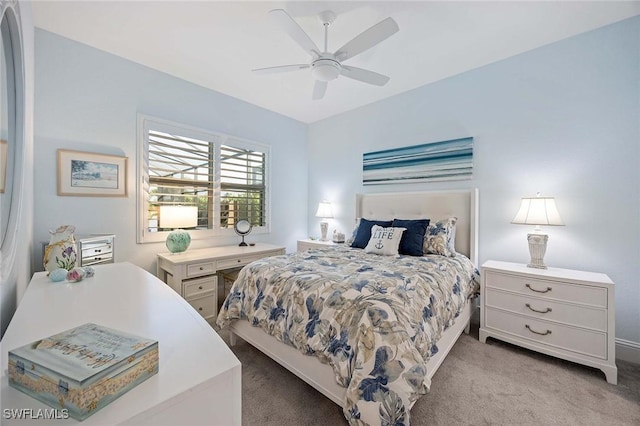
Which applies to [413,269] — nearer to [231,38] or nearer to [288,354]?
[288,354]

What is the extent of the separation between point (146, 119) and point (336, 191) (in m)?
2.63

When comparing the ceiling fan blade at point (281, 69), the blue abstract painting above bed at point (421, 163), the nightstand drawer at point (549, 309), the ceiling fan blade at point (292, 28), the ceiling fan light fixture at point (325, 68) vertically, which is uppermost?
the ceiling fan blade at point (292, 28)

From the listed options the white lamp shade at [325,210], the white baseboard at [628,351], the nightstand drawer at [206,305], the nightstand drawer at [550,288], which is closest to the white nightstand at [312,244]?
the white lamp shade at [325,210]

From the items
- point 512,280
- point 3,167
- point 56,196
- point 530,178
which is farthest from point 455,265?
point 56,196

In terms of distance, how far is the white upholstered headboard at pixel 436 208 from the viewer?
2760mm

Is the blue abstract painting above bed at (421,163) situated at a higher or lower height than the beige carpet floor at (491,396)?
higher

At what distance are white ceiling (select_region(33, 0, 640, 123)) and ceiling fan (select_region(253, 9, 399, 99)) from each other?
335 millimetres

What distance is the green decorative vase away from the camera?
2.76m

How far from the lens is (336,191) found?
418 cm

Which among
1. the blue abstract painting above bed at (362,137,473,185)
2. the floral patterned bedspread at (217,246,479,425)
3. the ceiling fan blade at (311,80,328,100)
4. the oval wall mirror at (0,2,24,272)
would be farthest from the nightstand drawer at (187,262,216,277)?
the blue abstract painting above bed at (362,137,473,185)

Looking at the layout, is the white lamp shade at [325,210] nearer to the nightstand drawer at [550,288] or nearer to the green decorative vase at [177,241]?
the green decorative vase at [177,241]

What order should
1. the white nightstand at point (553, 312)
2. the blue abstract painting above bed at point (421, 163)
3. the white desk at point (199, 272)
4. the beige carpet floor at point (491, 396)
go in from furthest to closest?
1. the blue abstract painting above bed at point (421, 163)
2. the white desk at point (199, 272)
3. the white nightstand at point (553, 312)
4. the beige carpet floor at point (491, 396)

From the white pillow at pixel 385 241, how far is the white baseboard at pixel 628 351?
188 cm

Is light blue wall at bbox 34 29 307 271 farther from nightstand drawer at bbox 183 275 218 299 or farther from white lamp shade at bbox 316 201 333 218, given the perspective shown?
white lamp shade at bbox 316 201 333 218
